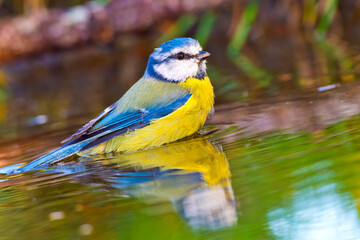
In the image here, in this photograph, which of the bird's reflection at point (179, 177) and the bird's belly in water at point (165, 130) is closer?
the bird's reflection at point (179, 177)

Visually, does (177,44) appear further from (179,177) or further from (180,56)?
(179,177)

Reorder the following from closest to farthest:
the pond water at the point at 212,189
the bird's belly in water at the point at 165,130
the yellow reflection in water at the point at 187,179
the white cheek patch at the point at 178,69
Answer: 1. the pond water at the point at 212,189
2. the yellow reflection in water at the point at 187,179
3. the bird's belly in water at the point at 165,130
4. the white cheek patch at the point at 178,69

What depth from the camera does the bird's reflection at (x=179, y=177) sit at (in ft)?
5.99

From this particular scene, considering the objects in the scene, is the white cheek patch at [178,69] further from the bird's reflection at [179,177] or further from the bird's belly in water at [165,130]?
the bird's reflection at [179,177]

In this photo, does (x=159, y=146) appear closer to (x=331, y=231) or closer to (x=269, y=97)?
(x=269, y=97)

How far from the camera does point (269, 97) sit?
12.8ft

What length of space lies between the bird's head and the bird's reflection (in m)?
0.51

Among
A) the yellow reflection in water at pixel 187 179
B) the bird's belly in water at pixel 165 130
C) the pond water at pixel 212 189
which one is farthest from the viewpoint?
the bird's belly in water at pixel 165 130

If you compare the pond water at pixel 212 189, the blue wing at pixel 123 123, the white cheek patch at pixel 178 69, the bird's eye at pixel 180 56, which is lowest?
the pond water at pixel 212 189

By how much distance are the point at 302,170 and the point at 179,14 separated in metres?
6.63

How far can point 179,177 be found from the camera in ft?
7.61

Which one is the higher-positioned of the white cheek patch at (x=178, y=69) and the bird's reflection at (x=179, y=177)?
the white cheek patch at (x=178, y=69)

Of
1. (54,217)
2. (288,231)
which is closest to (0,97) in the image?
(54,217)

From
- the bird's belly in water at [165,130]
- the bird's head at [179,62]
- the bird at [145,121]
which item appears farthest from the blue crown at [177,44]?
the bird's belly in water at [165,130]
